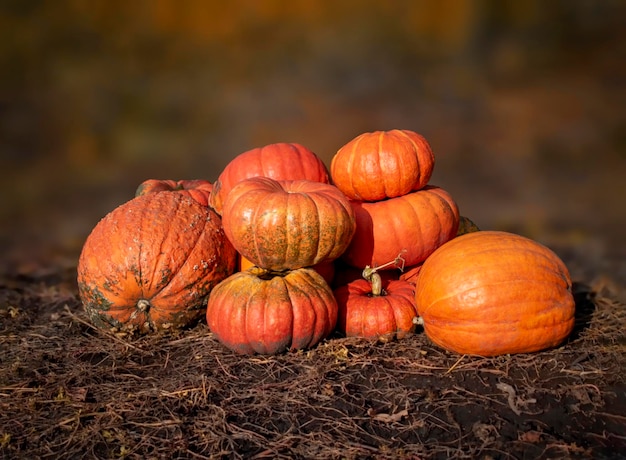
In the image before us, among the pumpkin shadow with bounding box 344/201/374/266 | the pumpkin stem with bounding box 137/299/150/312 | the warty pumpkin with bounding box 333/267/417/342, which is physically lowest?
the warty pumpkin with bounding box 333/267/417/342

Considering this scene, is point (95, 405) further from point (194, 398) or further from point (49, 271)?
point (49, 271)

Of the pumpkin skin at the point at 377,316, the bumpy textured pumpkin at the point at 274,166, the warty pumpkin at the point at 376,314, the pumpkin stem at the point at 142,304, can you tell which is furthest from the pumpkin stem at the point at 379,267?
the pumpkin stem at the point at 142,304

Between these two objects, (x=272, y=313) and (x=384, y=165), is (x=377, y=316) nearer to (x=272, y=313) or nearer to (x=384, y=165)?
(x=272, y=313)

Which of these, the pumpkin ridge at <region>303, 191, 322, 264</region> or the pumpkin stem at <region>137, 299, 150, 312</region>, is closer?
the pumpkin ridge at <region>303, 191, 322, 264</region>

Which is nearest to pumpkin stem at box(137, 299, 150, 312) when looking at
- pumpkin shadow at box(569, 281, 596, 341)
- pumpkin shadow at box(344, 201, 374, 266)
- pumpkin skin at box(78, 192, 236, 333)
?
pumpkin skin at box(78, 192, 236, 333)

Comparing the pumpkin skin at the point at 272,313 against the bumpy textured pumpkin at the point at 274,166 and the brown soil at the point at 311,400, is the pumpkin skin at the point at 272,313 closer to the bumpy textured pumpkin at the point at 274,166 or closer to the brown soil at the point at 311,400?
the brown soil at the point at 311,400

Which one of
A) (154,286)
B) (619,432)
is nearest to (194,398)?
(154,286)

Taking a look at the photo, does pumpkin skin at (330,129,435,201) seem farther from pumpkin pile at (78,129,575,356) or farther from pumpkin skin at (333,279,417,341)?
pumpkin skin at (333,279,417,341)
